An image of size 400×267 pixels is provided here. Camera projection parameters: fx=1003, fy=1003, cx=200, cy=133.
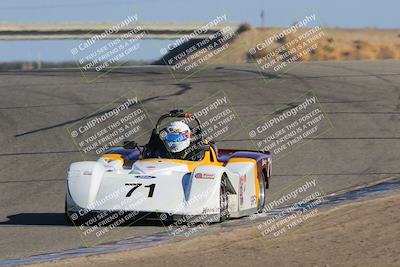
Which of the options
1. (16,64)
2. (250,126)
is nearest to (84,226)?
(250,126)

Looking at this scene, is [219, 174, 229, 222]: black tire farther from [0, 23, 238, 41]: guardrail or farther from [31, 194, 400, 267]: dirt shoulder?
[0, 23, 238, 41]: guardrail

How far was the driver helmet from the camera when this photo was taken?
13.2 m

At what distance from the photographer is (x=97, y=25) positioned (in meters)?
73.6

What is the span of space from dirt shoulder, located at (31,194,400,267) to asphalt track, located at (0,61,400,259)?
4.03 feet

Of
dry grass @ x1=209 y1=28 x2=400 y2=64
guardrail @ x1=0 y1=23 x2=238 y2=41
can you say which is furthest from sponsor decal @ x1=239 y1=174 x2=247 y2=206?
guardrail @ x1=0 y1=23 x2=238 y2=41

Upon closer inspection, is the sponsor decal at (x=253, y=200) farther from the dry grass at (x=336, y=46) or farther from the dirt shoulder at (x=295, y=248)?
the dry grass at (x=336, y=46)

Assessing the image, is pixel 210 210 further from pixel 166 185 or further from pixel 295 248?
pixel 295 248

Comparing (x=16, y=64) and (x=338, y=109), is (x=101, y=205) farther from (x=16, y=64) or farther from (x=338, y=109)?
(x=16, y=64)

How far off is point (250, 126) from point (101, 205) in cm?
938

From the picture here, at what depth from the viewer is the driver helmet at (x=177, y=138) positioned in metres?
13.2

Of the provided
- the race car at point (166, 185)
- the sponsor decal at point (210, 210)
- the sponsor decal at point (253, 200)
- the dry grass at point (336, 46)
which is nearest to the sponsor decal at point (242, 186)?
the race car at point (166, 185)

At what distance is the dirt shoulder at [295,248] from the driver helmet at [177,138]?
239cm

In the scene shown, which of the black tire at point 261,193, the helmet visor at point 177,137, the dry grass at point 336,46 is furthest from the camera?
the dry grass at point 336,46

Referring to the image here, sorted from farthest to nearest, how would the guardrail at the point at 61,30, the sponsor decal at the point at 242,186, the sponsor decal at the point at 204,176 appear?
the guardrail at the point at 61,30, the sponsor decal at the point at 242,186, the sponsor decal at the point at 204,176
